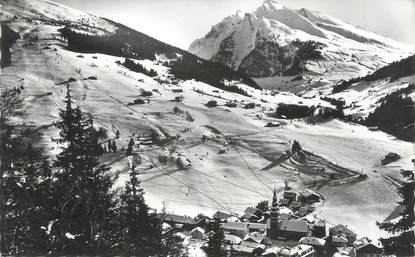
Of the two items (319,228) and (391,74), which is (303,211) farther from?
(391,74)

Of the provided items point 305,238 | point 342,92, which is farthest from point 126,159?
point 342,92

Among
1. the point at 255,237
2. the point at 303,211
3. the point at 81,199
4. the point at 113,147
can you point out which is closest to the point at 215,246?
the point at 255,237

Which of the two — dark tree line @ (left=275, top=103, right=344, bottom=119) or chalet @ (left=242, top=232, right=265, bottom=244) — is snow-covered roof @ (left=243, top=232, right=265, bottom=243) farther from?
dark tree line @ (left=275, top=103, right=344, bottom=119)

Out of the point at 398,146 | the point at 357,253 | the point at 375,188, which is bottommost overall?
the point at 357,253

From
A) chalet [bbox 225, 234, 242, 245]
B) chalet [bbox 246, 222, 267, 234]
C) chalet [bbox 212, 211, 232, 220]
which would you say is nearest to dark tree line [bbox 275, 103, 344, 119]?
chalet [bbox 212, 211, 232, 220]

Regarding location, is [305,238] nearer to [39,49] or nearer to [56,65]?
[56,65]

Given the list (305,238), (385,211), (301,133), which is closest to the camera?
(305,238)

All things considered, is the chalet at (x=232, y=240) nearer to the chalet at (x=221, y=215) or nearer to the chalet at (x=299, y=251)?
the chalet at (x=299, y=251)
